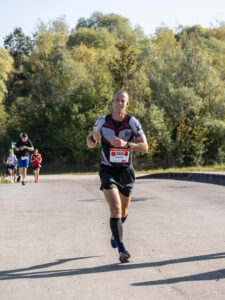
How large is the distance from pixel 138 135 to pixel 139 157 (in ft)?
134

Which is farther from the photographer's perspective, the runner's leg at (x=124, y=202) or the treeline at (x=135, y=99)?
the treeline at (x=135, y=99)

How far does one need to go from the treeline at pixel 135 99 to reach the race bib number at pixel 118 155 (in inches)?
1417

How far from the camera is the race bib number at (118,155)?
531 centimetres

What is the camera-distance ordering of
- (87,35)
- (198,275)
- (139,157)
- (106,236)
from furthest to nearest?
(87,35)
(139,157)
(106,236)
(198,275)

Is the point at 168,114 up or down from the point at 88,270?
up

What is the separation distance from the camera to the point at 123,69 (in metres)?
43.9

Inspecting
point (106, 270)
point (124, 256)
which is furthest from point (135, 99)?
point (106, 270)

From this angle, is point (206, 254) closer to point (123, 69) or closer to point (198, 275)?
point (198, 275)

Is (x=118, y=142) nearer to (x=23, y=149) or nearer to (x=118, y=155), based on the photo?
(x=118, y=155)

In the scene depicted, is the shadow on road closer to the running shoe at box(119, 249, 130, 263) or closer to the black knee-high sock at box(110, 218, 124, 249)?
the running shoe at box(119, 249, 130, 263)

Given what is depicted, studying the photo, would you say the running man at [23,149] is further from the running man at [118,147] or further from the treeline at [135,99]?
the treeline at [135,99]

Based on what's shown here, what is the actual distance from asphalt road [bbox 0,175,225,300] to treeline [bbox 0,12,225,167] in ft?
108

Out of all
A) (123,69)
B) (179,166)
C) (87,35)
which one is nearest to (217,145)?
(179,166)

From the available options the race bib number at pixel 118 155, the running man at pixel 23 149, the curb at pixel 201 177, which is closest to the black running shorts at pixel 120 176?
the race bib number at pixel 118 155
